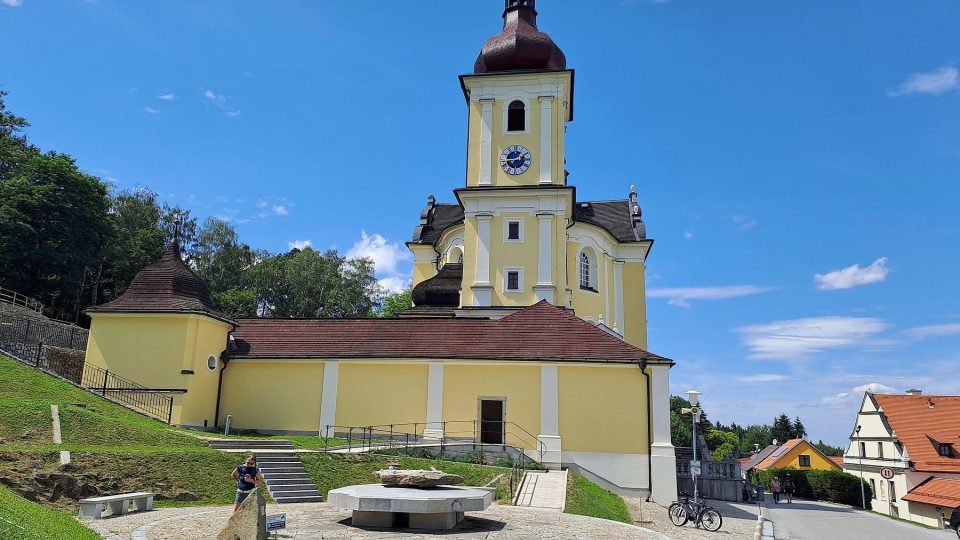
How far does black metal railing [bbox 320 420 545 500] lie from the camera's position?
2061cm

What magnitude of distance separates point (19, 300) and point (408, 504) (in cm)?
4113

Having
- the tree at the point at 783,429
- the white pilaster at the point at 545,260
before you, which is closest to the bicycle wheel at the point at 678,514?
the white pilaster at the point at 545,260

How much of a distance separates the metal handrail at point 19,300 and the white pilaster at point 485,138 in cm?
2762

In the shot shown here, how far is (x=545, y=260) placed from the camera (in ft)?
114

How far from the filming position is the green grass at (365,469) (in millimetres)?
16234

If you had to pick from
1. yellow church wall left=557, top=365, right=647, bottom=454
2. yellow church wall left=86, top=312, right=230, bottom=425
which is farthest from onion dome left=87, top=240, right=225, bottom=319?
yellow church wall left=557, top=365, right=647, bottom=454

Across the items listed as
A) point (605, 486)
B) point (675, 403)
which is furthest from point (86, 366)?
point (675, 403)

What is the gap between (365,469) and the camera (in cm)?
1702

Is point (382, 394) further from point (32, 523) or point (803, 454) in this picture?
point (803, 454)

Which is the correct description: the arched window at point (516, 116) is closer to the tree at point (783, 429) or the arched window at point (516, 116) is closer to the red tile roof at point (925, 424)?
the red tile roof at point (925, 424)

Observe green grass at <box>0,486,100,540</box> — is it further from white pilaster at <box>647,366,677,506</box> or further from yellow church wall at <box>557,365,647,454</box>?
white pilaster at <box>647,366,677,506</box>

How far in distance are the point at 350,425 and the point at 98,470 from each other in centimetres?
1032

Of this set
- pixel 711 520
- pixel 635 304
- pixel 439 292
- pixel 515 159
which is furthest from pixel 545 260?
pixel 711 520

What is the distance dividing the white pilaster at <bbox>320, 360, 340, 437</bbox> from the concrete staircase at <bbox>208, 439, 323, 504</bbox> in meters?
4.38
